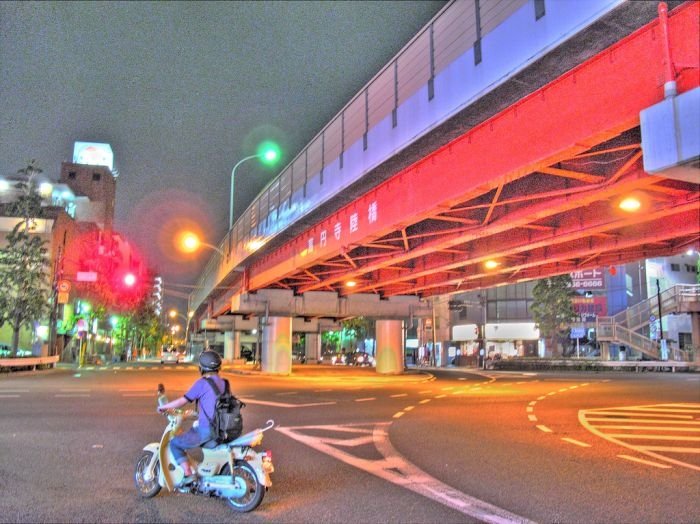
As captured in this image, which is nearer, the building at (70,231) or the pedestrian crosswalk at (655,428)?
the pedestrian crosswalk at (655,428)

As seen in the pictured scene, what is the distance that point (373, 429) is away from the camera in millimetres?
12109

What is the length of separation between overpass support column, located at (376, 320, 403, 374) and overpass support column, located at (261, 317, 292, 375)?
21.5ft

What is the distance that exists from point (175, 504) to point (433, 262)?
21181mm

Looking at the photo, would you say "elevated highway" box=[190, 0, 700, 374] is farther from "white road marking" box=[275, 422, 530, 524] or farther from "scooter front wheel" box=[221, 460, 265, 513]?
"scooter front wheel" box=[221, 460, 265, 513]

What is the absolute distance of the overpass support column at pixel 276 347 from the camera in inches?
1469

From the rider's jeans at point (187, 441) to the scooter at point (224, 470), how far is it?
0.07 m

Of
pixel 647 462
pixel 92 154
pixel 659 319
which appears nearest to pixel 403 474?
pixel 647 462

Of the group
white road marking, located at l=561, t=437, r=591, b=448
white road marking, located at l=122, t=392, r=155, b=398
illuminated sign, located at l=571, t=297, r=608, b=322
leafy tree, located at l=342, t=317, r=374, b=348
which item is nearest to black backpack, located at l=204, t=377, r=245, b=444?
white road marking, located at l=561, t=437, r=591, b=448

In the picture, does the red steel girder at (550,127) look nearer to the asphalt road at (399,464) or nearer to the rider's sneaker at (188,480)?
the asphalt road at (399,464)

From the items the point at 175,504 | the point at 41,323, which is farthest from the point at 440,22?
the point at 41,323

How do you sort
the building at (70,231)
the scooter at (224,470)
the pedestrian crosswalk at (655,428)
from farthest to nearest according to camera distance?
the building at (70,231), the pedestrian crosswalk at (655,428), the scooter at (224,470)

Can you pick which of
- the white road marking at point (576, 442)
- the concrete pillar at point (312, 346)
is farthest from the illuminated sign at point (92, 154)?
the white road marking at point (576, 442)

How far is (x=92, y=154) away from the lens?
126 meters

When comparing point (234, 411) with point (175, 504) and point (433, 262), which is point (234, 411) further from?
point (433, 262)
